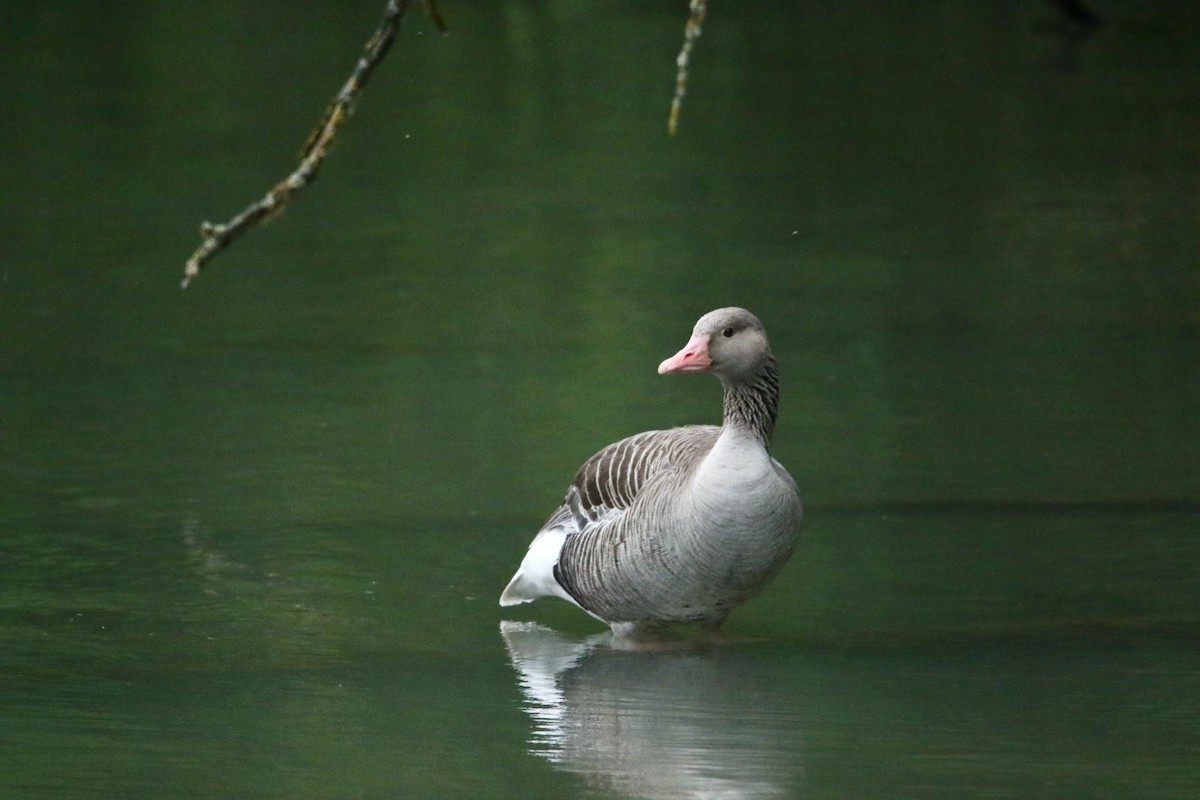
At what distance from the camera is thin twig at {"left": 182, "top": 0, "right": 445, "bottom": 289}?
4.01m

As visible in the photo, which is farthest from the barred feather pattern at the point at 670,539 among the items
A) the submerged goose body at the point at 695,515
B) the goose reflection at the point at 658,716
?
the goose reflection at the point at 658,716

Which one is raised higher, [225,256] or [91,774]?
[225,256]

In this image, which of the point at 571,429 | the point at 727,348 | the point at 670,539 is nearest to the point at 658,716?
the point at 670,539

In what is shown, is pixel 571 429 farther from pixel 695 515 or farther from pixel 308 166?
pixel 308 166

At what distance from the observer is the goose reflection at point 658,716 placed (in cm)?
542

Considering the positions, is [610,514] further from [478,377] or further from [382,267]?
[382,267]

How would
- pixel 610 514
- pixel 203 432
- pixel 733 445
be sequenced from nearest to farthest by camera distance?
pixel 733 445 → pixel 610 514 → pixel 203 432

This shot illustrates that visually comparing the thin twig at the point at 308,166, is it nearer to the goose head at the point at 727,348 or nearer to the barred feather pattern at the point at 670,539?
the goose head at the point at 727,348

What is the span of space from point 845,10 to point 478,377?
17895mm

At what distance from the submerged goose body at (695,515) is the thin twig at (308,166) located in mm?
1905

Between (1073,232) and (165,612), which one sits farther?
(1073,232)

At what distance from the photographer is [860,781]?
541 centimetres

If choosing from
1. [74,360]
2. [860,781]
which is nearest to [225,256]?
[74,360]

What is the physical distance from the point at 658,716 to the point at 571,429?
3301 millimetres
